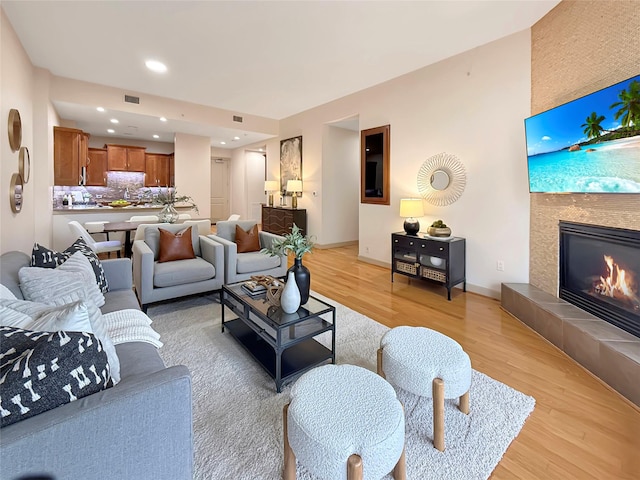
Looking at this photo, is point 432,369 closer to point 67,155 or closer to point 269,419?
point 269,419

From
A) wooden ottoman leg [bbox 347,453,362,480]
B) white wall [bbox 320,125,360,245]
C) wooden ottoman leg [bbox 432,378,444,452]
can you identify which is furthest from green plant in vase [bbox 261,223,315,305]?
white wall [bbox 320,125,360,245]

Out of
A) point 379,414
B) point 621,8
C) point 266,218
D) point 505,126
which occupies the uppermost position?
point 621,8

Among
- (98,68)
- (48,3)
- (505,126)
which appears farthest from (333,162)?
(48,3)

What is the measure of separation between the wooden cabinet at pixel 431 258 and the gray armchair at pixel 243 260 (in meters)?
1.60

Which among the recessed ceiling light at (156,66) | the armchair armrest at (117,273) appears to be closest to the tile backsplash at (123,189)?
the recessed ceiling light at (156,66)

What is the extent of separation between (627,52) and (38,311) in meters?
3.99

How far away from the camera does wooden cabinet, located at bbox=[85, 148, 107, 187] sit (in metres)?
7.76

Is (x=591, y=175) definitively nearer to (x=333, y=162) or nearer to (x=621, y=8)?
(x=621, y=8)

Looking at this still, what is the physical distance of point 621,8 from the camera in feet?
7.43

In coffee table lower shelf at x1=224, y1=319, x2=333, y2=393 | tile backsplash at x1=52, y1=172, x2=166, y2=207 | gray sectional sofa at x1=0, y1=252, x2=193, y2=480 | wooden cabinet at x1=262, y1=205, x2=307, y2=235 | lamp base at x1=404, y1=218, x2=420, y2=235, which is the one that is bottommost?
coffee table lower shelf at x1=224, y1=319, x2=333, y2=393

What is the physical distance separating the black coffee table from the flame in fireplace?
85.6 inches

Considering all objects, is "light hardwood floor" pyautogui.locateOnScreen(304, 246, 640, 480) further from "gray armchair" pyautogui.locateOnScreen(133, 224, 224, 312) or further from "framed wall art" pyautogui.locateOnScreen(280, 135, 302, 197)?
"framed wall art" pyautogui.locateOnScreen(280, 135, 302, 197)

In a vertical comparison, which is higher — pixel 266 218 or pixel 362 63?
pixel 362 63

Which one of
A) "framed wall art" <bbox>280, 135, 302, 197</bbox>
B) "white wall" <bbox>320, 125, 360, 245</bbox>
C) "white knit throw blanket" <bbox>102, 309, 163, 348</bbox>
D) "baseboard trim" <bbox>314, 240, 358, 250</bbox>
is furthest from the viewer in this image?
"framed wall art" <bbox>280, 135, 302, 197</bbox>
